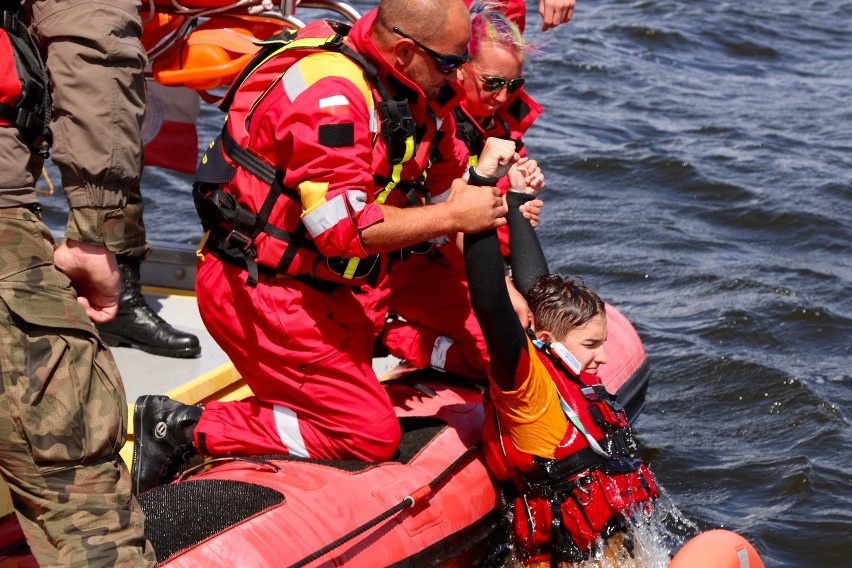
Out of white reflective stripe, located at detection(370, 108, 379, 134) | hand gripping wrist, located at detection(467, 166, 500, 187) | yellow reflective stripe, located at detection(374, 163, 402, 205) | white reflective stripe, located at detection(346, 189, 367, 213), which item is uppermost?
white reflective stripe, located at detection(370, 108, 379, 134)

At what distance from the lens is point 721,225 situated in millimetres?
7680

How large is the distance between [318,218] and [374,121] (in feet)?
1.15

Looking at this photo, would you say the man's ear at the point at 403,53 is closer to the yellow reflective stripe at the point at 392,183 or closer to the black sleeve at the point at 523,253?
the yellow reflective stripe at the point at 392,183

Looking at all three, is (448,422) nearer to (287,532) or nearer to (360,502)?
(360,502)

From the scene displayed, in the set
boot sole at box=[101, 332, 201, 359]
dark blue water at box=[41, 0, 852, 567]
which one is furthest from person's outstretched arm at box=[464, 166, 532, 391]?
dark blue water at box=[41, 0, 852, 567]

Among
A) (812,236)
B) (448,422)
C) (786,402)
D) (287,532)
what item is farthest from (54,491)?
(812,236)

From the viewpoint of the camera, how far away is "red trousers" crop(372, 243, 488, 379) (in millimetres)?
4156

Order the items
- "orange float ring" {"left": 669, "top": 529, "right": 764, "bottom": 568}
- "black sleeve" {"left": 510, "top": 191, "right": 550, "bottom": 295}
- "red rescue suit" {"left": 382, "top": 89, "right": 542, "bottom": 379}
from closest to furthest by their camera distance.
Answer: "orange float ring" {"left": 669, "top": 529, "right": 764, "bottom": 568}
"black sleeve" {"left": 510, "top": 191, "right": 550, "bottom": 295}
"red rescue suit" {"left": 382, "top": 89, "right": 542, "bottom": 379}

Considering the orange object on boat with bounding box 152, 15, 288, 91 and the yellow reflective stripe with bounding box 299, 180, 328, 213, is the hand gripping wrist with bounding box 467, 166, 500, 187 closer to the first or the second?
the yellow reflective stripe with bounding box 299, 180, 328, 213

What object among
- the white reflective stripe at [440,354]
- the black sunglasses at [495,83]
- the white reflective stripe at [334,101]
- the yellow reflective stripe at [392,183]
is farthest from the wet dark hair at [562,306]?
the white reflective stripe at [334,101]

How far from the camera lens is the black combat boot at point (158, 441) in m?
3.50

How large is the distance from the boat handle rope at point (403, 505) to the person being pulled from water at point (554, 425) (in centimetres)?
11

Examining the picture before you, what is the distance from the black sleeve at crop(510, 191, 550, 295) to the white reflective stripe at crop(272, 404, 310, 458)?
3.03 ft

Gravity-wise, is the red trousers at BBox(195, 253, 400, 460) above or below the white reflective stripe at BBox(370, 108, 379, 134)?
below
